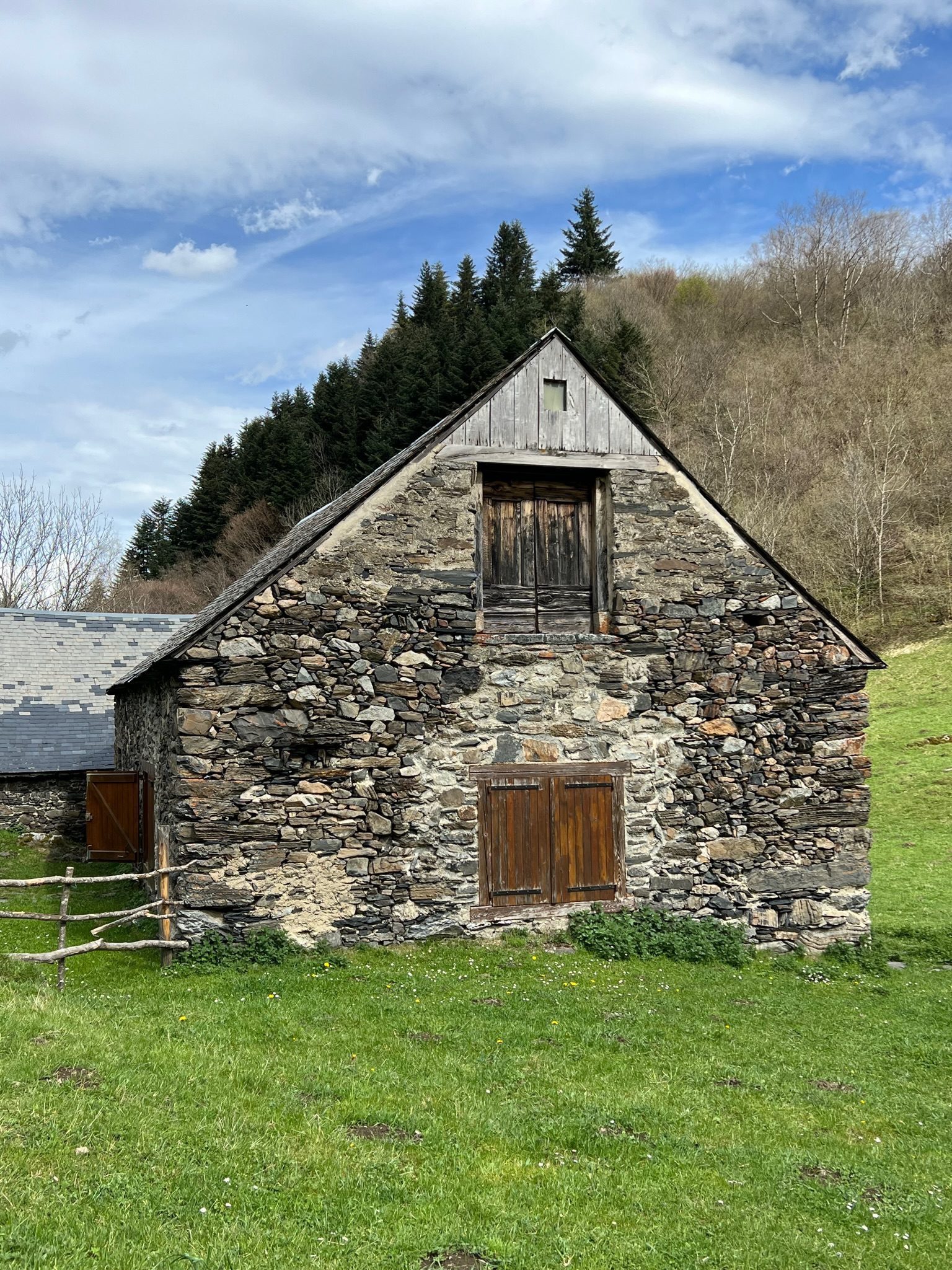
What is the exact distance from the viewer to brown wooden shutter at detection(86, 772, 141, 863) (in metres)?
16.3

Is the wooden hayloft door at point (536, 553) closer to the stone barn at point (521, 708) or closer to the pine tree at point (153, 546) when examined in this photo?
the stone barn at point (521, 708)

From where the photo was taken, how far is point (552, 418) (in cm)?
1167

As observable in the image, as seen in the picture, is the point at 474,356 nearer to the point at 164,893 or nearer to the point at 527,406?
the point at 527,406

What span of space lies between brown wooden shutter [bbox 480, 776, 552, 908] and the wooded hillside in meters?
23.7

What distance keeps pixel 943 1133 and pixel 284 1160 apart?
4.69 meters

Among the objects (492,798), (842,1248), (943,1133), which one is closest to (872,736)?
(492,798)

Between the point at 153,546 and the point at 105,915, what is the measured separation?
1844 inches

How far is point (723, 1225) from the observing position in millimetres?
5047

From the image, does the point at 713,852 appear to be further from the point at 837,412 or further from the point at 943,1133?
the point at 837,412

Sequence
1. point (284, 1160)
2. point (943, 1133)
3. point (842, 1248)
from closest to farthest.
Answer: point (842, 1248) → point (284, 1160) → point (943, 1133)

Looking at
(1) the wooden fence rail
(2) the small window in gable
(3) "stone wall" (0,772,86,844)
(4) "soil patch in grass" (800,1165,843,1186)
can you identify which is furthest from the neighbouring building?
(4) "soil patch in grass" (800,1165,843,1186)

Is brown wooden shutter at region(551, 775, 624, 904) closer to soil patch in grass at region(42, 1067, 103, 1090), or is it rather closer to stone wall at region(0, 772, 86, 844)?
soil patch in grass at region(42, 1067, 103, 1090)

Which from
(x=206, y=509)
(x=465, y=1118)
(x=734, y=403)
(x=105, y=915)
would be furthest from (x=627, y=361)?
(x=465, y=1118)

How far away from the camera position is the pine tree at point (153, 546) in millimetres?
50500
